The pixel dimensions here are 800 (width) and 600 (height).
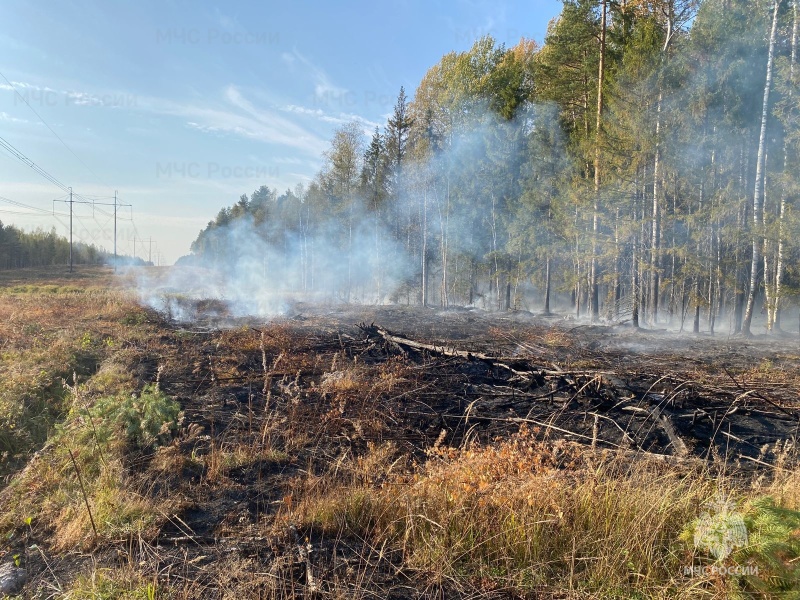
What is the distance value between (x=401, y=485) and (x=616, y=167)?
18.5 metres

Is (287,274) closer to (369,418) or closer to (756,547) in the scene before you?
(369,418)

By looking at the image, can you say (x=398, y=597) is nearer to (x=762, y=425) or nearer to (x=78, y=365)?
(x=762, y=425)

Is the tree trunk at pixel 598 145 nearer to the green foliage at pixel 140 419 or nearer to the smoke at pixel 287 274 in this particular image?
the smoke at pixel 287 274

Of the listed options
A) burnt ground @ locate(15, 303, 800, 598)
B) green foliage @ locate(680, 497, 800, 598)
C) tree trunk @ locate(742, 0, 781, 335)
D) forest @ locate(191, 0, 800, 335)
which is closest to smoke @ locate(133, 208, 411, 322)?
forest @ locate(191, 0, 800, 335)

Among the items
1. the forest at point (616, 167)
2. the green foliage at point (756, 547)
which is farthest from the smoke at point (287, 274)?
the green foliage at point (756, 547)

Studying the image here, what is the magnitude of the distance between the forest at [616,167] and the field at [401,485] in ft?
32.6

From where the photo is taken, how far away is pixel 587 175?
67.7 ft

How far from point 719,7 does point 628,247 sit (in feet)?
32.0

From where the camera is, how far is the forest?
1639cm

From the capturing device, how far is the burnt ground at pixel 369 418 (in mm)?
2982

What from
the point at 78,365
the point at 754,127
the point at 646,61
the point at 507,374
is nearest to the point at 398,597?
the point at 507,374

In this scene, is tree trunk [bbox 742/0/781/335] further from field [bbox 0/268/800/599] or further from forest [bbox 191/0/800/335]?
field [bbox 0/268/800/599]

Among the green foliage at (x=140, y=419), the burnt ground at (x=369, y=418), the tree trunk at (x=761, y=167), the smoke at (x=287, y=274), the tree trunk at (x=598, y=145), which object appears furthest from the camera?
the smoke at (x=287, y=274)

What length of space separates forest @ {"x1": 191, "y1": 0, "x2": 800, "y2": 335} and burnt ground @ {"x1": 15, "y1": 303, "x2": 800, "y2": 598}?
6.59 m
